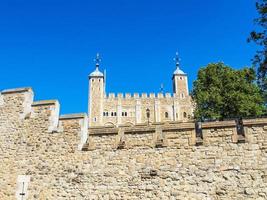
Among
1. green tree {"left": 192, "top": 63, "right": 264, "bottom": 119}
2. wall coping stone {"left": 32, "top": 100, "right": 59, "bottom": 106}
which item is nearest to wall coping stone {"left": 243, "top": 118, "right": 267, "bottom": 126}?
wall coping stone {"left": 32, "top": 100, "right": 59, "bottom": 106}

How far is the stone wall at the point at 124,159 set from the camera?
296 inches

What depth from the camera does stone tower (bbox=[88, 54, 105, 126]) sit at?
7356 cm

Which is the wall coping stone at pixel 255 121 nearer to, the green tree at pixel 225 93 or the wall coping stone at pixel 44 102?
the wall coping stone at pixel 44 102

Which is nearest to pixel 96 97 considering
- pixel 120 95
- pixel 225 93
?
pixel 120 95

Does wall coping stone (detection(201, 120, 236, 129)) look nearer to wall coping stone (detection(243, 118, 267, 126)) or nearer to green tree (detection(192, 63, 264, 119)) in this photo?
wall coping stone (detection(243, 118, 267, 126))

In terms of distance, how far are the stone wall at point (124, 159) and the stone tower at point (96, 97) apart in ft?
207

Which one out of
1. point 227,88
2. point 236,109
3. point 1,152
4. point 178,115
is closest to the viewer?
point 1,152

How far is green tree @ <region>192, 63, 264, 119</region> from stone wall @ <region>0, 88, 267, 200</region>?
1864cm

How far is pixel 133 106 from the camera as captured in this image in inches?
3044

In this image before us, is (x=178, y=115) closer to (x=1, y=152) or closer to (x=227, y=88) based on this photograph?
(x=227, y=88)

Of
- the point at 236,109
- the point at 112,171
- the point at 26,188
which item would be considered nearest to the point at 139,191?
the point at 112,171

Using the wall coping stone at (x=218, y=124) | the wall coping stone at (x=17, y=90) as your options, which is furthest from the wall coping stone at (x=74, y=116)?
the wall coping stone at (x=218, y=124)

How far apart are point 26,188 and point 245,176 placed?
5.99 metres

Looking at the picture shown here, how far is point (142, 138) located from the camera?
833 centimetres
